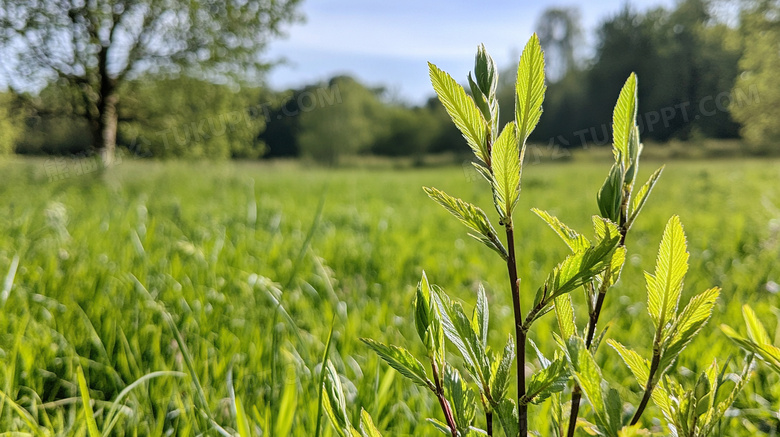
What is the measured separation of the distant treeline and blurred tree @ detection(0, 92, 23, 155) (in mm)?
38

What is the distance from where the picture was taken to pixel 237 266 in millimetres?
2611

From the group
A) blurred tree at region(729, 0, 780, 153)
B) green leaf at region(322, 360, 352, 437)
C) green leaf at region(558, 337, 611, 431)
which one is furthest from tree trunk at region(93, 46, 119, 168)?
blurred tree at region(729, 0, 780, 153)

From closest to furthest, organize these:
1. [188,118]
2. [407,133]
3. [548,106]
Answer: [188,118]
[548,106]
[407,133]

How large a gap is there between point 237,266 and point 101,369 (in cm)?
119

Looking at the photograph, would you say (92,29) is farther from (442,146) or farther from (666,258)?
(442,146)

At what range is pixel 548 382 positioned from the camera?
0.47 metres

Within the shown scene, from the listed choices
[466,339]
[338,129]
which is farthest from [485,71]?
[338,129]

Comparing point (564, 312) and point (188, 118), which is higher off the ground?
point (188, 118)

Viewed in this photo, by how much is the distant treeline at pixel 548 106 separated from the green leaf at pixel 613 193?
15.7 ft

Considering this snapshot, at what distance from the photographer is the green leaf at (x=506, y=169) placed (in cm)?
40

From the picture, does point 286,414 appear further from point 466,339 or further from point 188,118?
point 188,118

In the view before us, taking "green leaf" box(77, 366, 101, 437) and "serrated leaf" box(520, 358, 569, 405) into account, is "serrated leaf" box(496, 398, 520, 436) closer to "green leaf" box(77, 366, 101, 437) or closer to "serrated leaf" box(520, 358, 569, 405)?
"serrated leaf" box(520, 358, 569, 405)

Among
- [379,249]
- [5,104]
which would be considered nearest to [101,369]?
[379,249]

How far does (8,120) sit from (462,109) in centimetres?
1579
